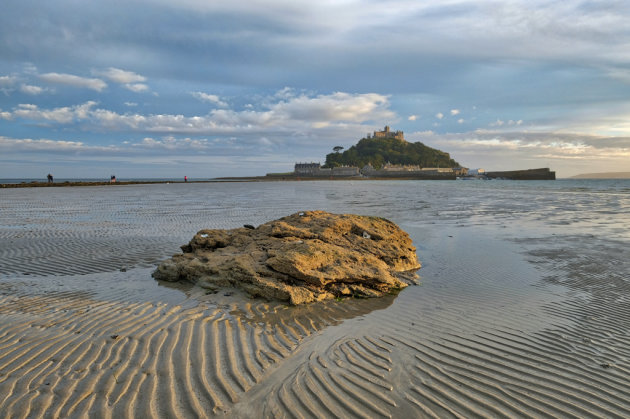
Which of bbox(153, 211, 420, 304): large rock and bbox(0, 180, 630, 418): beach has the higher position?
bbox(153, 211, 420, 304): large rock

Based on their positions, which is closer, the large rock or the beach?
the beach

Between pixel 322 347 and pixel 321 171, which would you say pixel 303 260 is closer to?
pixel 322 347

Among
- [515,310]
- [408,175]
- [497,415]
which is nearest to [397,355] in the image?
[497,415]

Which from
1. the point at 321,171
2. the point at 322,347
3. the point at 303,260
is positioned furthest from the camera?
the point at 321,171

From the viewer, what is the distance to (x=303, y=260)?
22.5 feet

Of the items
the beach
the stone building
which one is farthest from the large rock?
the stone building

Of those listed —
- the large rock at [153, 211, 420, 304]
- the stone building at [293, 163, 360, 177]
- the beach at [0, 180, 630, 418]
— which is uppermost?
the stone building at [293, 163, 360, 177]

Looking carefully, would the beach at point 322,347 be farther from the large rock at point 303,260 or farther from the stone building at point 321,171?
the stone building at point 321,171

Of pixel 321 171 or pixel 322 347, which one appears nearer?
pixel 322 347

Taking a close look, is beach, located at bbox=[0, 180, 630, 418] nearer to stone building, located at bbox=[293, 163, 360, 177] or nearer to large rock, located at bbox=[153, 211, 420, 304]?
large rock, located at bbox=[153, 211, 420, 304]

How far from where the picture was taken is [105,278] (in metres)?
8.05

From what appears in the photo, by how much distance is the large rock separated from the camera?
21.9 feet

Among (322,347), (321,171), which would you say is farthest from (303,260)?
(321,171)

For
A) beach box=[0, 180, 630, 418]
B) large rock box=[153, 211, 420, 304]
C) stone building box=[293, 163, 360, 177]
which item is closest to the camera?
beach box=[0, 180, 630, 418]
